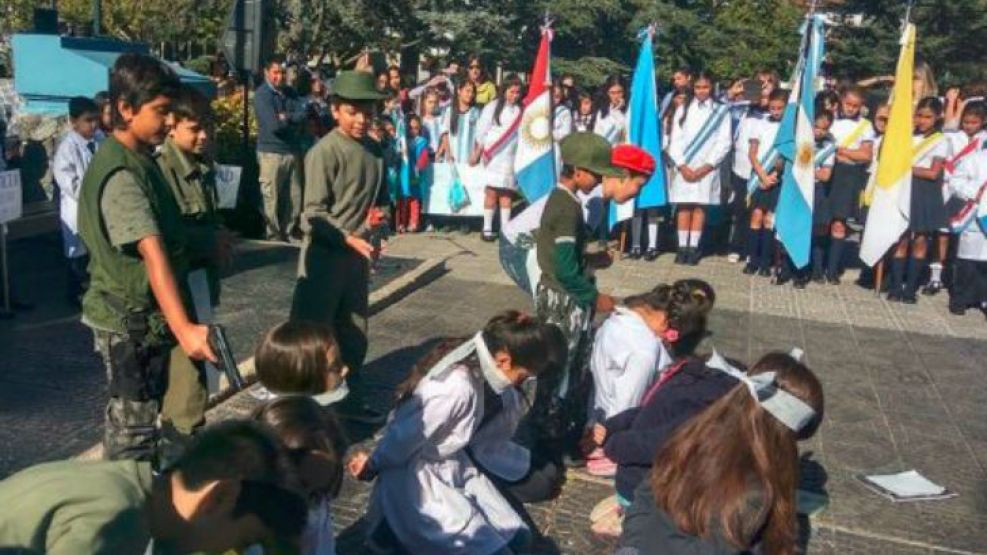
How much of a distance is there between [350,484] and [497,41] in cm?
2185

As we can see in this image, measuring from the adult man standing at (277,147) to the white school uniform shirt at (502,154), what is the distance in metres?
2.22

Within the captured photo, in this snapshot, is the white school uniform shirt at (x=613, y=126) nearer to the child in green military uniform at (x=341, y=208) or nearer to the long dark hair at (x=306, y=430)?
the child in green military uniform at (x=341, y=208)

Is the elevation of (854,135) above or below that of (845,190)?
above

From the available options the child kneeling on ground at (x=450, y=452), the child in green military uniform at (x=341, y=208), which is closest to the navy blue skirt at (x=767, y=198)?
the child in green military uniform at (x=341, y=208)

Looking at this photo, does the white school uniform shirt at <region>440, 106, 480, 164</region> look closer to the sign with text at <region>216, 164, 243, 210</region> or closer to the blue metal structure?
the blue metal structure

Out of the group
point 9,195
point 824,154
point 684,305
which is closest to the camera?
point 684,305

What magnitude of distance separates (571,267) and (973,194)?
238 inches

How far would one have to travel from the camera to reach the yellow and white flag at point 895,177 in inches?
376

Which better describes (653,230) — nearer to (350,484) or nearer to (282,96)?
(282,96)

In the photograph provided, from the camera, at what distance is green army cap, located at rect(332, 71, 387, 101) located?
5047mm

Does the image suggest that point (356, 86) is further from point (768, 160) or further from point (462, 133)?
point (462, 133)

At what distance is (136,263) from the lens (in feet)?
11.3

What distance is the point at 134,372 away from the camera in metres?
3.53

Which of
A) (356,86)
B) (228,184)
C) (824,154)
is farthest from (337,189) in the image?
(824,154)
